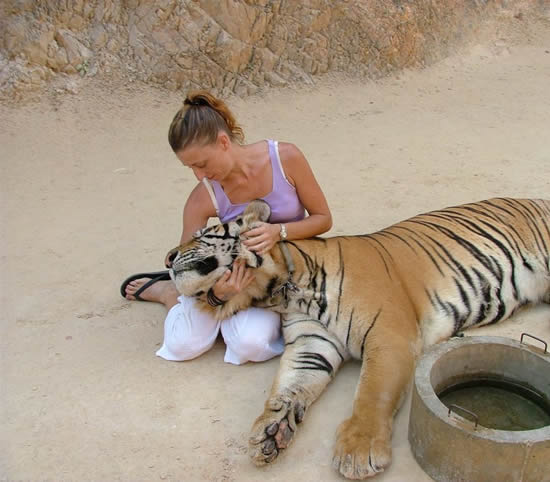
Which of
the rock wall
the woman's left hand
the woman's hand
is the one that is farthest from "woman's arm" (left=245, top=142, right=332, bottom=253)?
the rock wall

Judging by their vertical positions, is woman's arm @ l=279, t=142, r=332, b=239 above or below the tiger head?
above

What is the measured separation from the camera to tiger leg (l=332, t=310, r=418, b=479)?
169cm

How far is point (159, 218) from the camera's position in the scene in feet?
11.4

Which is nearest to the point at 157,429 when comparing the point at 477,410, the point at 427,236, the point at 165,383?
the point at 165,383

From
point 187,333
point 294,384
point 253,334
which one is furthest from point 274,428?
point 187,333

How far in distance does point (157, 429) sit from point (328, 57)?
4392 millimetres

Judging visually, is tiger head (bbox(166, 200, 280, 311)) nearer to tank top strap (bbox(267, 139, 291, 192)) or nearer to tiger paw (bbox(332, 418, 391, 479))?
tank top strap (bbox(267, 139, 291, 192))

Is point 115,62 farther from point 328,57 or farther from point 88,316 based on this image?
point 88,316

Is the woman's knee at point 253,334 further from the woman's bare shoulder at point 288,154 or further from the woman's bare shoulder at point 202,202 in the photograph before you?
the woman's bare shoulder at point 288,154

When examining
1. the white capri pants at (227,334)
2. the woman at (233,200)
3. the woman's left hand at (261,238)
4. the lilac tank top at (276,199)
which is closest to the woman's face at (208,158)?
the woman at (233,200)

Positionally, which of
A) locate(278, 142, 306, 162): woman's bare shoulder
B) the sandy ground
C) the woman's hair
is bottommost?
the sandy ground

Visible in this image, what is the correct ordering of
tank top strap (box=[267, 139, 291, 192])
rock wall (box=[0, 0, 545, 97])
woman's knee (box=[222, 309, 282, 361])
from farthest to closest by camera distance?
1. rock wall (box=[0, 0, 545, 97])
2. tank top strap (box=[267, 139, 291, 192])
3. woman's knee (box=[222, 309, 282, 361])

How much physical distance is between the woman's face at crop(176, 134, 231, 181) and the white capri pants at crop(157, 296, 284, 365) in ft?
1.51

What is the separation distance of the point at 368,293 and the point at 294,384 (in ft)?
1.27
